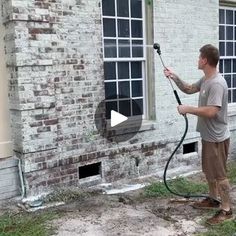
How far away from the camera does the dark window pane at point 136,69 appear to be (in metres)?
7.16

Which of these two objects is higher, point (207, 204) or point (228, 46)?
point (228, 46)

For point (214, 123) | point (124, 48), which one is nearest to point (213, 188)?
point (214, 123)

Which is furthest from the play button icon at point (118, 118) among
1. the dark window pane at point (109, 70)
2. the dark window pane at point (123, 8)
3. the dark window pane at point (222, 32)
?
the dark window pane at point (222, 32)

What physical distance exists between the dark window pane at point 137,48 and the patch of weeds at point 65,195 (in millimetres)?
2539

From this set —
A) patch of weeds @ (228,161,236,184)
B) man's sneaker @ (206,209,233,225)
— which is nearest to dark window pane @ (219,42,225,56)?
patch of weeds @ (228,161,236,184)

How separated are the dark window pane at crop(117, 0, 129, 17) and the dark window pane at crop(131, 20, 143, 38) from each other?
0.22m

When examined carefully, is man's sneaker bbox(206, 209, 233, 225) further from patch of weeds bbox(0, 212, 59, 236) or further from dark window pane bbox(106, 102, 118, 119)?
dark window pane bbox(106, 102, 118, 119)

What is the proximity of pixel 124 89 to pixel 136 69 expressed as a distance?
46cm

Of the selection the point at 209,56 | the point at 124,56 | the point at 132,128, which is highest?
the point at 124,56

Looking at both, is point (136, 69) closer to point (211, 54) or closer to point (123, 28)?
point (123, 28)

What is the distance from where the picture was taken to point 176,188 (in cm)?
649

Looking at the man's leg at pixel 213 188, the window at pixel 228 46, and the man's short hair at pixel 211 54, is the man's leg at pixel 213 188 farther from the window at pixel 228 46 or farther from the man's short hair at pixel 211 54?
the window at pixel 228 46

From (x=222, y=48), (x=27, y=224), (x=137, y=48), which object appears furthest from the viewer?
(x=222, y=48)

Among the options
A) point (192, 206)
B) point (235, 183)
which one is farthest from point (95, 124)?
point (235, 183)
